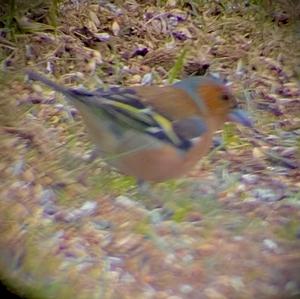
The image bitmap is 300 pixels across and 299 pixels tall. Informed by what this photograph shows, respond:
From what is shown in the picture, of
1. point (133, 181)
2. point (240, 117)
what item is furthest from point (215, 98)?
point (133, 181)

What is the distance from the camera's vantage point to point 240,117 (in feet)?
4.52

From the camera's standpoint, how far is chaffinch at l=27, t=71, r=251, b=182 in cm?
130

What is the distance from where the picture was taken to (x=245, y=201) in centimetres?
131

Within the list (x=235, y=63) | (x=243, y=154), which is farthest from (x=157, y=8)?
(x=243, y=154)

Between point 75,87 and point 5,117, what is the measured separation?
3.4 inches

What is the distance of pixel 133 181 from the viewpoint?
50.9 inches

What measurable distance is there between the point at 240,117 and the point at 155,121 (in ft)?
0.34

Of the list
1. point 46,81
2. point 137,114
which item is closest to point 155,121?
point 137,114

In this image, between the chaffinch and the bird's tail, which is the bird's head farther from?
the bird's tail

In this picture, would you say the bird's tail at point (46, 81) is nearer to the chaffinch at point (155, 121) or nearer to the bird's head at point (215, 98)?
the chaffinch at point (155, 121)

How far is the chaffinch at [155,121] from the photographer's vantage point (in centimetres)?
130

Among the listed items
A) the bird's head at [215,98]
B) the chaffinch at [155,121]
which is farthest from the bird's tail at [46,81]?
the bird's head at [215,98]

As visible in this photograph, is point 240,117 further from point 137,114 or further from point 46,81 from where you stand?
point 46,81

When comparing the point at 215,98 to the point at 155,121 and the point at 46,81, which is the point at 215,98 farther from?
the point at 46,81
